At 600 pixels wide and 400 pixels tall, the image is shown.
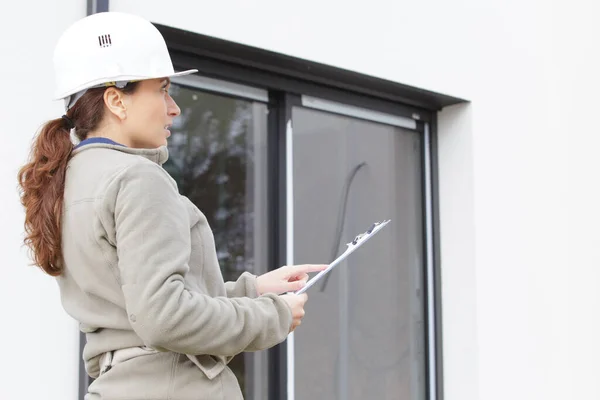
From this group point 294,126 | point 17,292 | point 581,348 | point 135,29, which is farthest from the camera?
point 581,348

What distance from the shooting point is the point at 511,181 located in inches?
191

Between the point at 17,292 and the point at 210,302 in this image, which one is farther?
the point at 17,292

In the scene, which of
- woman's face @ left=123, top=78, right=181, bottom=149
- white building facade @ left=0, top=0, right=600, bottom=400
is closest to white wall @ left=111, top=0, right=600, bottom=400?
white building facade @ left=0, top=0, right=600, bottom=400

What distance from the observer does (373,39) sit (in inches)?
169

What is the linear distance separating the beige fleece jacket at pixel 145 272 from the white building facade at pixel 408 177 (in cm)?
168

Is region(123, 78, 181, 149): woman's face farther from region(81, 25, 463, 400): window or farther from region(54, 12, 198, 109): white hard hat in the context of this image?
region(81, 25, 463, 400): window

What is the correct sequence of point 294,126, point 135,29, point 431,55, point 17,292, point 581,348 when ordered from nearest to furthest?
point 135,29 → point 17,292 → point 294,126 → point 431,55 → point 581,348

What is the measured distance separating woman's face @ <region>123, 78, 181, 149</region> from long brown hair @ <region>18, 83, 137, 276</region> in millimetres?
25

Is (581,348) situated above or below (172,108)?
below

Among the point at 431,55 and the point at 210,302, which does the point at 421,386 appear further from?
the point at 210,302

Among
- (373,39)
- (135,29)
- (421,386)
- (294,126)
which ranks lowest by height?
(421,386)

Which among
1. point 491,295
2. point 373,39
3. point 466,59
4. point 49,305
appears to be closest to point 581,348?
point 491,295

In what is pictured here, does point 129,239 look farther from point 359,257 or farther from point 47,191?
point 359,257

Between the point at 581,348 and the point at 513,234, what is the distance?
746mm
